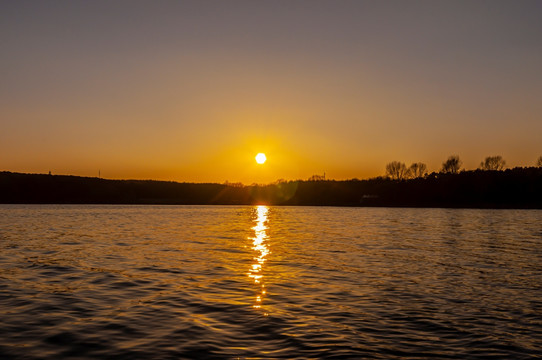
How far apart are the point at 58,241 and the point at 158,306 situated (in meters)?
30.7

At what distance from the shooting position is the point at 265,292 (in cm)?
2005

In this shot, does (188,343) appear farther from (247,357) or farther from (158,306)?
(158,306)

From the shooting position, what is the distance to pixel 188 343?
1259 centimetres

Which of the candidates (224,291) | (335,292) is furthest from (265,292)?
(335,292)

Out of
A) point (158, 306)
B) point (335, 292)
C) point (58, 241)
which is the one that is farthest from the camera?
point (58, 241)

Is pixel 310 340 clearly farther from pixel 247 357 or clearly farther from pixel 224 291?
pixel 224 291

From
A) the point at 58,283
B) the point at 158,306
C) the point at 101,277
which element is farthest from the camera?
the point at 101,277

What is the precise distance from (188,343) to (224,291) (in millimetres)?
7545

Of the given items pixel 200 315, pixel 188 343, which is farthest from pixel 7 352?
pixel 200 315

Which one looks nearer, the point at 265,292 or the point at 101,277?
the point at 265,292

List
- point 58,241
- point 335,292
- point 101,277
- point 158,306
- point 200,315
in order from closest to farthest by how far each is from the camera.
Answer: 1. point 200,315
2. point 158,306
3. point 335,292
4. point 101,277
5. point 58,241

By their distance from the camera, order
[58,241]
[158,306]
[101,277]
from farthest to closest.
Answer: [58,241]
[101,277]
[158,306]

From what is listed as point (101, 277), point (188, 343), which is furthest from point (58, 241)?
point (188, 343)

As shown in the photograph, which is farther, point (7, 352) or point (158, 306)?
point (158, 306)
